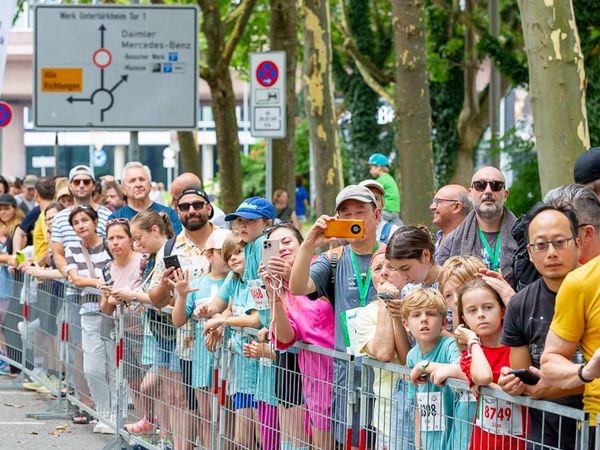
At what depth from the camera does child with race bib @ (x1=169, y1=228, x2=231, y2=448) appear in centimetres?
892

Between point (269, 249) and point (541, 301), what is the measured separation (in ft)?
7.34

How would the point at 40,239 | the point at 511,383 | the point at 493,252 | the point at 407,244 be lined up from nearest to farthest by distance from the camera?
1. the point at 511,383
2. the point at 407,244
3. the point at 493,252
4. the point at 40,239

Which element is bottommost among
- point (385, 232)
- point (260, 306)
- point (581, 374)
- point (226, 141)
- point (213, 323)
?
point (213, 323)

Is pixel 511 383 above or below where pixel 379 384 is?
above

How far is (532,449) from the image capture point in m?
5.61

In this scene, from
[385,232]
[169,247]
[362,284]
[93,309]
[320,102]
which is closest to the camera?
[362,284]

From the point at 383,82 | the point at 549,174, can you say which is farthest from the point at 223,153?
the point at 549,174

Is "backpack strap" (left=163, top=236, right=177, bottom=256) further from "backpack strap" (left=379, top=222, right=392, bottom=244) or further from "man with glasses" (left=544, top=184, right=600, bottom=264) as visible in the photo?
"man with glasses" (left=544, top=184, right=600, bottom=264)

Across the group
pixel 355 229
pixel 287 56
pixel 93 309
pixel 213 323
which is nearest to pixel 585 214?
pixel 355 229

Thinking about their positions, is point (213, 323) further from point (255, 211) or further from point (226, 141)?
point (226, 141)

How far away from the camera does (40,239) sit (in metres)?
15.3

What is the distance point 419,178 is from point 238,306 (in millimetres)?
10683

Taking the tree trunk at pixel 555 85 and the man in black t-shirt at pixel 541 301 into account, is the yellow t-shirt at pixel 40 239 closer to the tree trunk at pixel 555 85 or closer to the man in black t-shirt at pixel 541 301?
the tree trunk at pixel 555 85

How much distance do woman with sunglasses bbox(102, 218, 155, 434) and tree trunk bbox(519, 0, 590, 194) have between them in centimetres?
334
